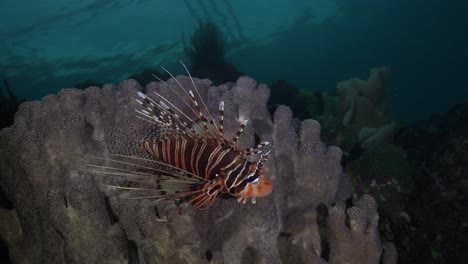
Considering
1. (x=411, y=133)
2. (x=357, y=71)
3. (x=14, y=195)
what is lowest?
(x=357, y=71)

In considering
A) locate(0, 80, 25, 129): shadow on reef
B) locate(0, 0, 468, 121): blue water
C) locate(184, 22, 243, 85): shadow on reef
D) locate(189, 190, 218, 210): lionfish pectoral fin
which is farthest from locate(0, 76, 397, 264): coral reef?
locate(184, 22, 243, 85): shadow on reef

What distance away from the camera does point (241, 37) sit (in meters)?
37.4

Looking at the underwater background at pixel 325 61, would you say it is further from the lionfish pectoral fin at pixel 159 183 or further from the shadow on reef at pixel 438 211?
the lionfish pectoral fin at pixel 159 183

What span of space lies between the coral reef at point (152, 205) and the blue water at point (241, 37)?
8.01 m

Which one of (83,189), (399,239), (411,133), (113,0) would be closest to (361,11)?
(113,0)

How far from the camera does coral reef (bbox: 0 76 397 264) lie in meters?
2.17

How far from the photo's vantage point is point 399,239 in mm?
4355

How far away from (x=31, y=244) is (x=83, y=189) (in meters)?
1.03

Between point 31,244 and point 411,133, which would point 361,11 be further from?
point 31,244

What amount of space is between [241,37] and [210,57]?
2272cm

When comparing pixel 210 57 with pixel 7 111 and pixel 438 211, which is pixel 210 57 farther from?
pixel 438 211

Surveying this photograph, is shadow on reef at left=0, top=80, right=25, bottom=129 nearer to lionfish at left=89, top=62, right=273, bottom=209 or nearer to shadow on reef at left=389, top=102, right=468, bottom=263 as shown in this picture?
lionfish at left=89, top=62, right=273, bottom=209

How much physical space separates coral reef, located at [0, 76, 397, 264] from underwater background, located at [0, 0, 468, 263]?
2.09m

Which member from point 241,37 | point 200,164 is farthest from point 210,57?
point 241,37
